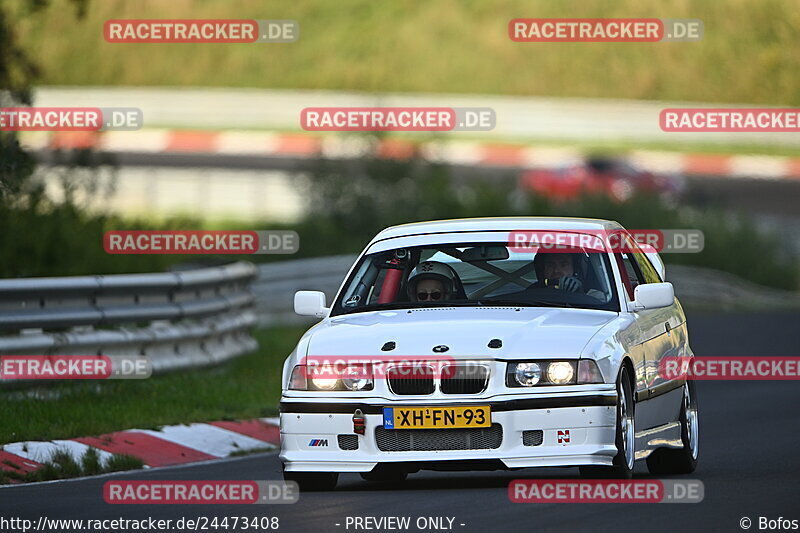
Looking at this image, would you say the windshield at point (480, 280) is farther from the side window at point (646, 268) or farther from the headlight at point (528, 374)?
the headlight at point (528, 374)

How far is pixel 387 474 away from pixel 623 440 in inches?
54.4

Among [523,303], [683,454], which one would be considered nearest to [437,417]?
[523,303]

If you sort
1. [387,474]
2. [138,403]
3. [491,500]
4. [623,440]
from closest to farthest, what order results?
[491,500]
[623,440]
[387,474]
[138,403]

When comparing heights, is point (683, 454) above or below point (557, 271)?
below

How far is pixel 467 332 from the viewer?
9.70 meters

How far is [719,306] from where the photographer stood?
93.1 feet

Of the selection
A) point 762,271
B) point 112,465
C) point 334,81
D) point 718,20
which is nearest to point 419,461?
point 112,465

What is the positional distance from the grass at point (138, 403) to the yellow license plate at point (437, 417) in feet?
9.19

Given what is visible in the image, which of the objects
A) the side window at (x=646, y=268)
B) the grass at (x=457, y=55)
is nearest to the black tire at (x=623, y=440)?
the side window at (x=646, y=268)

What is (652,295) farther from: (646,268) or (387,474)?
(387,474)

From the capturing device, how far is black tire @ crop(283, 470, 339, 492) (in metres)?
9.90

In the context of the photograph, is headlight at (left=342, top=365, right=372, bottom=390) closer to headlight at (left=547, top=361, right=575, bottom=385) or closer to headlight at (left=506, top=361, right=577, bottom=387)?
headlight at (left=506, top=361, right=577, bottom=387)

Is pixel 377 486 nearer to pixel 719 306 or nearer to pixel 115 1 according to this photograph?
pixel 719 306

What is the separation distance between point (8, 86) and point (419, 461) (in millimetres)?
9850
